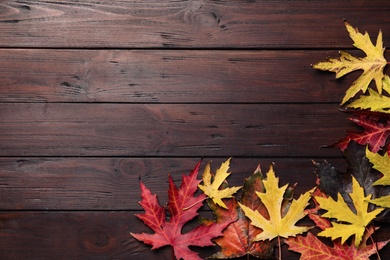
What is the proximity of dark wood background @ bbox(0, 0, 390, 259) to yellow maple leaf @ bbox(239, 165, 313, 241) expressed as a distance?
0.28ft

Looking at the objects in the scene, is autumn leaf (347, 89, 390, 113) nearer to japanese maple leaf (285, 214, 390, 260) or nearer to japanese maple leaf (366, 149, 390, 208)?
japanese maple leaf (366, 149, 390, 208)

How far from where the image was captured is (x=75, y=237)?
4.27 ft

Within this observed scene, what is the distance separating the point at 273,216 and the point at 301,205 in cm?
9

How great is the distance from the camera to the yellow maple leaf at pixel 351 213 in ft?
3.93

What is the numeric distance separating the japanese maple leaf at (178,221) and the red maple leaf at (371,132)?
400 mm

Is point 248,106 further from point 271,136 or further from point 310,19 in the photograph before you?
point 310,19

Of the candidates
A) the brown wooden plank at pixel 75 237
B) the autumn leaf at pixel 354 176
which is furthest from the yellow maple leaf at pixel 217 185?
the autumn leaf at pixel 354 176

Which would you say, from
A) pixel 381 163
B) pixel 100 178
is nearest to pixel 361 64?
pixel 381 163

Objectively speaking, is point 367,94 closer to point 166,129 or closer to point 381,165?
point 381,165

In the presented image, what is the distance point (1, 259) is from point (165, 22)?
77cm

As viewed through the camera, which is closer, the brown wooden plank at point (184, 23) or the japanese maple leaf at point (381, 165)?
the japanese maple leaf at point (381, 165)

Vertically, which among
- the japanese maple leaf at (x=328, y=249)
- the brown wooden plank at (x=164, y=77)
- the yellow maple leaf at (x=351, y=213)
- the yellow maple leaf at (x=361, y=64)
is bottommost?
the japanese maple leaf at (x=328, y=249)

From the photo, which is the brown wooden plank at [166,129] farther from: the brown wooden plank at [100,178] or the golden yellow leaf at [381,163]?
the golden yellow leaf at [381,163]

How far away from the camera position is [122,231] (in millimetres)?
1306
